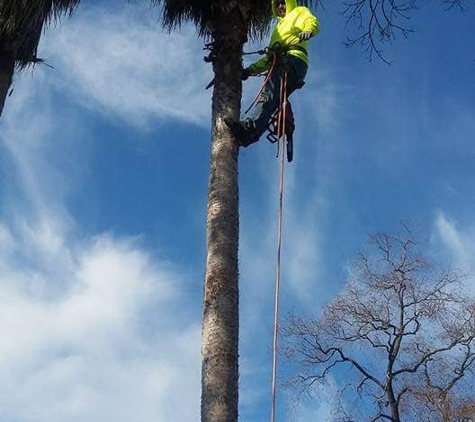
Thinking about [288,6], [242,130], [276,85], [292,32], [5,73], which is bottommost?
[242,130]

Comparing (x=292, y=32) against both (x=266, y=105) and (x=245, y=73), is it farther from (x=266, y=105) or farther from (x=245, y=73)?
(x=266, y=105)

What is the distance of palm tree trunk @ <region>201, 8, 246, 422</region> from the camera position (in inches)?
170

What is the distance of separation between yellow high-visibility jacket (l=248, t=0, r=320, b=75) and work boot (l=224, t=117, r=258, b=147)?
767 millimetres

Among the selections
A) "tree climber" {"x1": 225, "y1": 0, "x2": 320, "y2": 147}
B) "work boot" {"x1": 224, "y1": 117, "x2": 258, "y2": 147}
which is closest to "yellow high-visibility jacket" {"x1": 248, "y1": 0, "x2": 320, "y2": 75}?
"tree climber" {"x1": 225, "y1": 0, "x2": 320, "y2": 147}

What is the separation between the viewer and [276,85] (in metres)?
6.04

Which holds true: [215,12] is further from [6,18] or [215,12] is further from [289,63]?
[6,18]

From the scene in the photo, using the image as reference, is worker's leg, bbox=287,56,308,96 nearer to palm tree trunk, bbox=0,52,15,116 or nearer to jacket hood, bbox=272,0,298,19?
jacket hood, bbox=272,0,298,19

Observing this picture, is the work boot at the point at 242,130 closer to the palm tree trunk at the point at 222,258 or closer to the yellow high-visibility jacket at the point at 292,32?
the palm tree trunk at the point at 222,258

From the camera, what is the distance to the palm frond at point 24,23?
712 cm

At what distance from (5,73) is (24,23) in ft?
1.77

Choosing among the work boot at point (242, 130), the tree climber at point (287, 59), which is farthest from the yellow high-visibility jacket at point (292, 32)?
the work boot at point (242, 130)

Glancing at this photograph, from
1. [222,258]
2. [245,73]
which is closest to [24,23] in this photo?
[245,73]

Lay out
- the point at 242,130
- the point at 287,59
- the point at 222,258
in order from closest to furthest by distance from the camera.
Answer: the point at 222,258, the point at 242,130, the point at 287,59

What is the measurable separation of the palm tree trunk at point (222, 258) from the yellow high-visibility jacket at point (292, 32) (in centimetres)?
23
